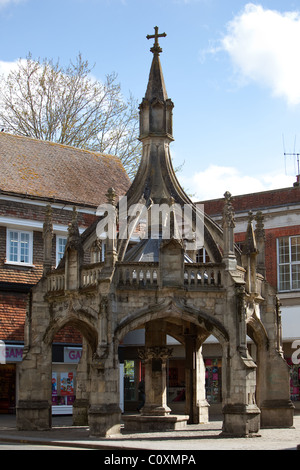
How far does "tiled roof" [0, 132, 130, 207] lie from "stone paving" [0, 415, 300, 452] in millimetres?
11175

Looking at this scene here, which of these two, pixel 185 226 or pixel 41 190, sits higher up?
pixel 41 190

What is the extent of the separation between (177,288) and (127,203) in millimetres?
2969

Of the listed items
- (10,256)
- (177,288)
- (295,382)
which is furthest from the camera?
(295,382)

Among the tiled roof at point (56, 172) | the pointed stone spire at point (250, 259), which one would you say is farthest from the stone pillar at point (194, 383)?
the tiled roof at point (56, 172)

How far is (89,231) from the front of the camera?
24.9 metres

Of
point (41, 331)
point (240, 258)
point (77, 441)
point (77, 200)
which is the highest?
point (77, 200)

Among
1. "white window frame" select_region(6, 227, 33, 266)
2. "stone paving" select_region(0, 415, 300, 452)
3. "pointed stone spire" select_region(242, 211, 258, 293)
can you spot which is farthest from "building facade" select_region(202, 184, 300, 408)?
"pointed stone spire" select_region(242, 211, 258, 293)

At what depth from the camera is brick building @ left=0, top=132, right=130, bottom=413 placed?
106ft

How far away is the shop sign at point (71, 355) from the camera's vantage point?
33.8 metres

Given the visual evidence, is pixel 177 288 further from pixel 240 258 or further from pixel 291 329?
pixel 291 329

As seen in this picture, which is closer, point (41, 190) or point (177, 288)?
point (177, 288)

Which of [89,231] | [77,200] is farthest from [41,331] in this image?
[77,200]

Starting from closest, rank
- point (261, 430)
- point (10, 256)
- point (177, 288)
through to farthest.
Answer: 1. point (177, 288)
2. point (261, 430)
3. point (10, 256)

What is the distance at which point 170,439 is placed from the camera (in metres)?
20.7
